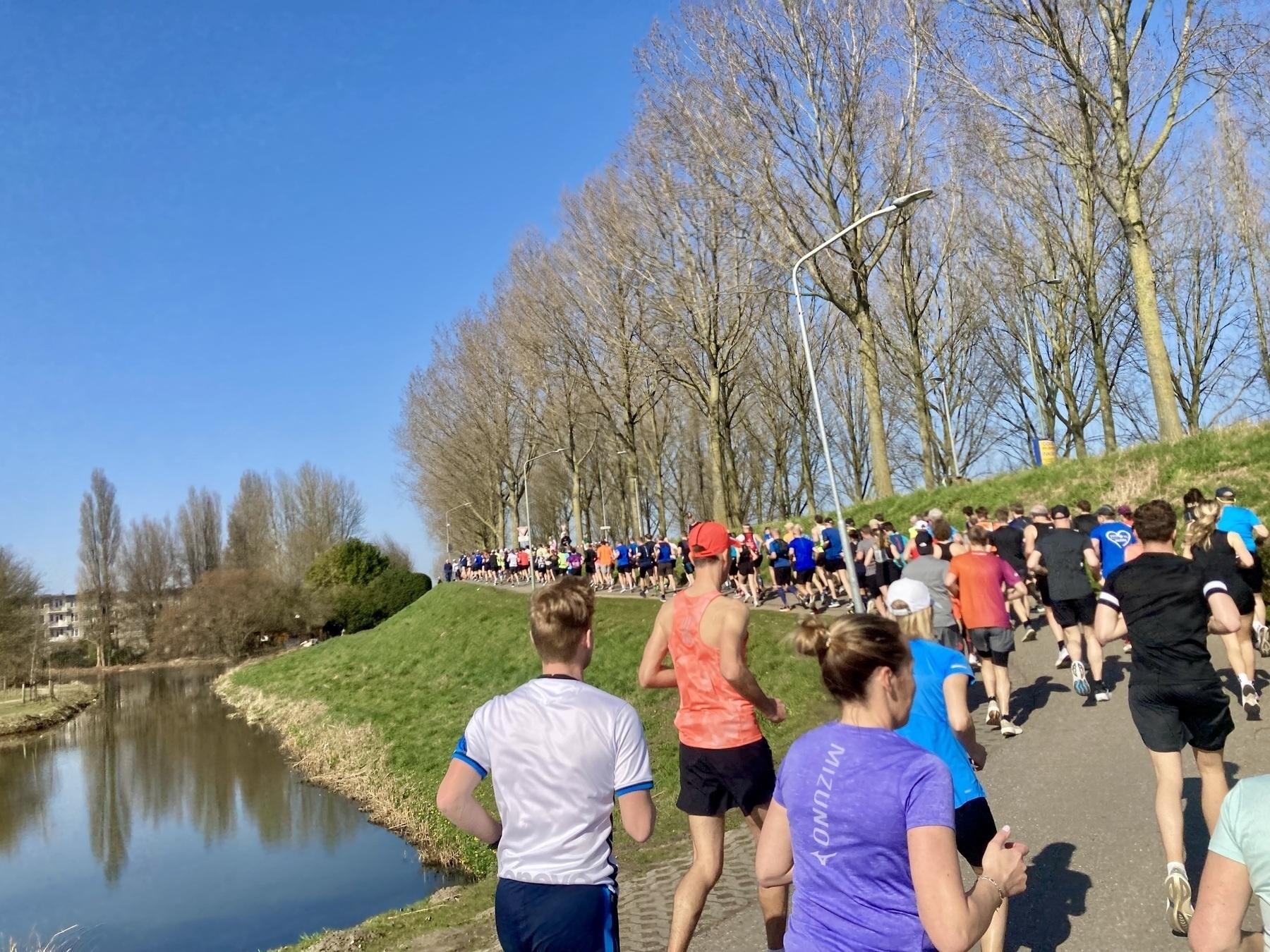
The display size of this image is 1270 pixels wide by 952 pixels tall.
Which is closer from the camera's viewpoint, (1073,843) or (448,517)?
(1073,843)

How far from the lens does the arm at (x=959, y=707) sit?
3830mm

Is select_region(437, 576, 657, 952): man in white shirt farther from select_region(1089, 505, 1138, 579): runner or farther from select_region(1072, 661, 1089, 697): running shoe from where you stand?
select_region(1072, 661, 1089, 697): running shoe

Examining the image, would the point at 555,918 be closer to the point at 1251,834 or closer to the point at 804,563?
the point at 1251,834

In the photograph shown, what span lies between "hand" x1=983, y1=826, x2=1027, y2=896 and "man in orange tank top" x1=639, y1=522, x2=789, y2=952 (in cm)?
204

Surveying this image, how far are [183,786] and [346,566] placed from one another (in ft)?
152

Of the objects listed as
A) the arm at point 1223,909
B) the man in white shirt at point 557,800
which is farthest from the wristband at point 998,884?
the man in white shirt at point 557,800

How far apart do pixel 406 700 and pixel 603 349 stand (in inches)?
599

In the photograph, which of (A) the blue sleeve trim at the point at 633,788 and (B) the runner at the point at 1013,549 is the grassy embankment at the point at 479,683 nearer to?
(A) the blue sleeve trim at the point at 633,788

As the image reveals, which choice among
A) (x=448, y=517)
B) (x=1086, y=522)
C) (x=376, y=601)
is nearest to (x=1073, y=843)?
(x=1086, y=522)

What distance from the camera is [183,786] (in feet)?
83.6

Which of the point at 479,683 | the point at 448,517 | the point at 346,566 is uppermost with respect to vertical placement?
the point at 448,517

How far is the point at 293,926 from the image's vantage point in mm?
13609

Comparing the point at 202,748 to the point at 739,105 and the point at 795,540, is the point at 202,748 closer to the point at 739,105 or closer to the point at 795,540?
the point at 795,540

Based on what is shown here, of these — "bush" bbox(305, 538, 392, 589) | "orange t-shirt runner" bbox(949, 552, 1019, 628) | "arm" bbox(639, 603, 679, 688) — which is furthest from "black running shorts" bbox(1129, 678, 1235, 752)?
"bush" bbox(305, 538, 392, 589)
